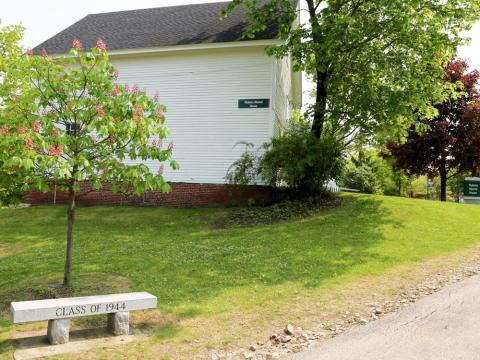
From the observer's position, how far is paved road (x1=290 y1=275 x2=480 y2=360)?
5.23 meters

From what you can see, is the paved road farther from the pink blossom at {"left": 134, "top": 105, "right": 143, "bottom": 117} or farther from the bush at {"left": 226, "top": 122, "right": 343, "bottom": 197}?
the bush at {"left": 226, "top": 122, "right": 343, "bottom": 197}

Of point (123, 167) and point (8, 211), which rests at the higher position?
point (123, 167)

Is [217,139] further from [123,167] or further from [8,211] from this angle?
[123,167]

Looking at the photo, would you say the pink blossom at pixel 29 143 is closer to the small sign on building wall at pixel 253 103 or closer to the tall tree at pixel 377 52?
the tall tree at pixel 377 52

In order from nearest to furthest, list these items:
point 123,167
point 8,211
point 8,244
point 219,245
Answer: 1. point 123,167
2. point 219,245
3. point 8,244
4. point 8,211

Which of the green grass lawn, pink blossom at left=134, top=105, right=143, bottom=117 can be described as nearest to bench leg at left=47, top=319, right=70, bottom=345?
the green grass lawn

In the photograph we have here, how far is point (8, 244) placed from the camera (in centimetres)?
1220

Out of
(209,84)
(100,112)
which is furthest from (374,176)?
(100,112)

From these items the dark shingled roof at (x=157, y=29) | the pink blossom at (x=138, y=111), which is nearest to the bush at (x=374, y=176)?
the dark shingled roof at (x=157, y=29)

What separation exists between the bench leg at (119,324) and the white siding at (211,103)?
11.1m

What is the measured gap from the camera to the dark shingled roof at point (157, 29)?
17.9 m

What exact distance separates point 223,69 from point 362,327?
42.6 ft

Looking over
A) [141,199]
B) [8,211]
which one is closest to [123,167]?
[141,199]

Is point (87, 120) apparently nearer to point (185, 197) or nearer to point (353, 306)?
point (353, 306)
